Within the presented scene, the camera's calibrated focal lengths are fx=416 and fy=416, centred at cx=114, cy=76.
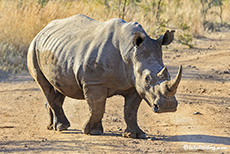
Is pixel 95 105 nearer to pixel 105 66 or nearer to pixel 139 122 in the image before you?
pixel 105 66

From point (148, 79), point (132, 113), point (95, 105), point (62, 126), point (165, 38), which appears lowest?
point (62, 126)

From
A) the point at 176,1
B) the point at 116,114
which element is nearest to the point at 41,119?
the point at 116,114

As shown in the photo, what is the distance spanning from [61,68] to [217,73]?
5077 millimetres

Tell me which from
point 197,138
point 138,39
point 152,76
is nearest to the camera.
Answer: point 152,76

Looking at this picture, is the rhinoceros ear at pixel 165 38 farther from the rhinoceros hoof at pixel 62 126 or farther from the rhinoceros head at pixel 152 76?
the rhinoceros hoof at pixel 62 126

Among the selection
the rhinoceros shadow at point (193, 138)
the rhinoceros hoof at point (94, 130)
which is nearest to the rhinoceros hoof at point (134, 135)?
the rhinoceros shadow at point (193, 138)

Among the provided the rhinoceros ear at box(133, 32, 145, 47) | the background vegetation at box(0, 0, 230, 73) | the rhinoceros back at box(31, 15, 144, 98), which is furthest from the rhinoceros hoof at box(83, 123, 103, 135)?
the background vegetation at box(0, 0, 230, 73)

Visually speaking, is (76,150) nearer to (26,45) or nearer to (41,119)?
(41,119)

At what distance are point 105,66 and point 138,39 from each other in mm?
519

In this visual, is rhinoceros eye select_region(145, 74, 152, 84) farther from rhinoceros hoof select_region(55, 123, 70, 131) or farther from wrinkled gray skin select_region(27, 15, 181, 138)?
rhinoceros hoof select_region(55, 123, 70, 131)

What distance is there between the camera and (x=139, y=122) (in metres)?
6.36

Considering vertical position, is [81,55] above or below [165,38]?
below

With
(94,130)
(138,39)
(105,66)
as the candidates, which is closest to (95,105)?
(94,130)

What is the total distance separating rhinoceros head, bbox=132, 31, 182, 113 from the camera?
15.4 feet
